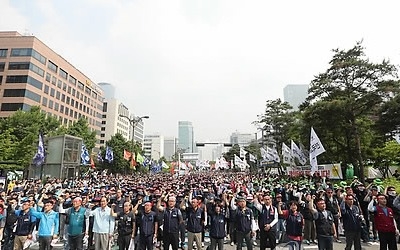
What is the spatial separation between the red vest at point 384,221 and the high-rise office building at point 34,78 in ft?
192

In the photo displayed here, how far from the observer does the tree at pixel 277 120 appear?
40.5m

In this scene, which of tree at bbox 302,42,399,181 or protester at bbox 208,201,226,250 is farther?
tree at bbox 302,42,399,181

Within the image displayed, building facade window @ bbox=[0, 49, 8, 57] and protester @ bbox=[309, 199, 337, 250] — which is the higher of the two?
building facade window @ bbox=[0, 49, 8, 57]

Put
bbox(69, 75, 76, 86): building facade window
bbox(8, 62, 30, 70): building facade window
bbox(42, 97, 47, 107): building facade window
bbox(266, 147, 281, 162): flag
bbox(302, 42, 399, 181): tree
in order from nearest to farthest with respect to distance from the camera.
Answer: bbox(302, 42, 399, 181): tree → bbox(266, 147, 281, 162): flag → bbox(8, 62, 30, 70): building facade window → bbox(42, 97, 47, 107): building facade window → bbox(69, 75, 76, 86): building facade window

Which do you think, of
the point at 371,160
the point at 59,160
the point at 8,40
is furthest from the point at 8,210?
the point at 8,40

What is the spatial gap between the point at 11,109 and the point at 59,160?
3553cm

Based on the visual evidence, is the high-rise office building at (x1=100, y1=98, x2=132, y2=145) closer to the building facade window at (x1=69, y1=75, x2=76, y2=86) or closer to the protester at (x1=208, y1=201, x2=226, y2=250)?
the building facade window at (x1=69, y1=75, x2=76, y2=86)

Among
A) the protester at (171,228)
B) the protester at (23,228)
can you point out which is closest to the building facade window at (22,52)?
the protester at (23,228)

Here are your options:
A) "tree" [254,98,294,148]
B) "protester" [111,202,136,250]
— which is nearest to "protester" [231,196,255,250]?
"protester" [111,202,136,250]

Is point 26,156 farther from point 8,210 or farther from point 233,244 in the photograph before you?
point 233,244

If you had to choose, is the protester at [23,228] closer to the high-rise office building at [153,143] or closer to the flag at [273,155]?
the flag at [273,155]

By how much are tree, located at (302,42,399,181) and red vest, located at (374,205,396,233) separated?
52.3 ft

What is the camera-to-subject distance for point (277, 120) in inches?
1607

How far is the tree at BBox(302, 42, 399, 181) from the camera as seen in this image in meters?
22.2
